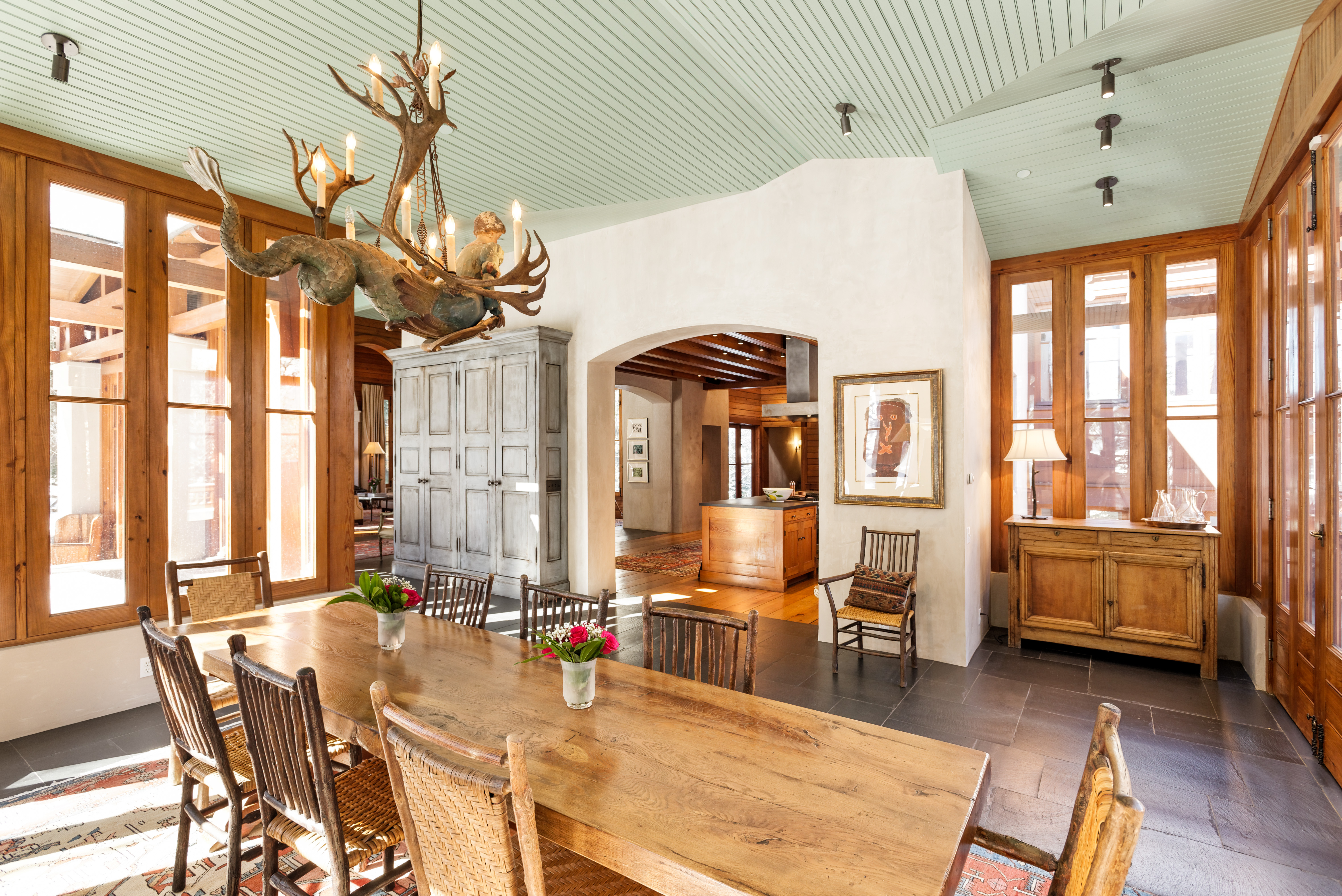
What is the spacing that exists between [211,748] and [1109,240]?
6.18 metres

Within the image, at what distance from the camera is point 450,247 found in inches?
90.7

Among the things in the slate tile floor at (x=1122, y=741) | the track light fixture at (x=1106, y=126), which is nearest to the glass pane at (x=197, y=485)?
the slate tile floor at (x=1122, y=741)

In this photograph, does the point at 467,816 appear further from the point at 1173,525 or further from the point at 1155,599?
the point at 1173,525

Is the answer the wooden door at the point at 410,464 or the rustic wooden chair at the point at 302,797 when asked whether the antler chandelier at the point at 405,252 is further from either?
the wooden door at the point at 410,464

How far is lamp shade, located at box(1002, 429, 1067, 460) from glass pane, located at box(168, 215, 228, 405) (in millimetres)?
5546

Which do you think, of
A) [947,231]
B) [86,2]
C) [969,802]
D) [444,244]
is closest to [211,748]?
[444,244]

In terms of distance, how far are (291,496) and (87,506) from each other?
105cm

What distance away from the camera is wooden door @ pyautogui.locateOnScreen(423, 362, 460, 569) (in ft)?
20.9

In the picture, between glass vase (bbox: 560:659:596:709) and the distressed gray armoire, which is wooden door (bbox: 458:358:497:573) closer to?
the distressed gray armoire

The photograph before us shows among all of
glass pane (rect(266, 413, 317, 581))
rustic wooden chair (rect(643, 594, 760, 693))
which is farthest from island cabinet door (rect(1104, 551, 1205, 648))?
glass pane (rect(266, 413, 317, 581))

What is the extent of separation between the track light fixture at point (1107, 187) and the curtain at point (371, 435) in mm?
14570

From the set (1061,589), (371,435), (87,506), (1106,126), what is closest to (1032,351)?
(1061,589)

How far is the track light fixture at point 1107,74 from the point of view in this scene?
111 inches

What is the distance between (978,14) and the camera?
99.7 inches
